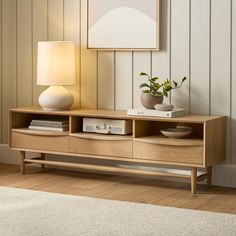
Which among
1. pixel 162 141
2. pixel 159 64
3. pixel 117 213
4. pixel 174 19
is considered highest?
pixel 174 19

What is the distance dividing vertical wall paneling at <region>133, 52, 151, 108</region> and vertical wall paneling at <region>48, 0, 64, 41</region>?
2.35ft

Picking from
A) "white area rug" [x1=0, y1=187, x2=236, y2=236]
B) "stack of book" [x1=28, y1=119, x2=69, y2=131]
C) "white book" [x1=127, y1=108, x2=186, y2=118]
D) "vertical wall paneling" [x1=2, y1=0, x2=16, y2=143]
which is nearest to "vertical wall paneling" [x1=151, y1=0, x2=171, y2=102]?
"white book" [x1=127, y1=108, x2=186, y2=118]

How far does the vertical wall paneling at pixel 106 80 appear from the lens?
5.12 m

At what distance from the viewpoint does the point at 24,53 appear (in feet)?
18.1

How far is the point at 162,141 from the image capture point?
4527 mm

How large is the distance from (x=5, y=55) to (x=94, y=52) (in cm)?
88

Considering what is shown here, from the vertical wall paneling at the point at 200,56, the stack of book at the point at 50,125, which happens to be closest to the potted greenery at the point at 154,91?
the vertical wall paneling at the point at 200,56

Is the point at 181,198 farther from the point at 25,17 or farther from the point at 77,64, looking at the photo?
the point at 25,17

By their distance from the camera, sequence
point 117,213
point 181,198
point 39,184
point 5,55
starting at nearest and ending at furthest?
1. point 117,213
2. point 181,198
3. point 39,184
4. point 5,55

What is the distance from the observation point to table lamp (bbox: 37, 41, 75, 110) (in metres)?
5.01

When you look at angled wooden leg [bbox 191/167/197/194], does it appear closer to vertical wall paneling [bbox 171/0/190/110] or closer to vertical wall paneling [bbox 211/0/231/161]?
vertical wall paneling [bbox 211/0/231/161]

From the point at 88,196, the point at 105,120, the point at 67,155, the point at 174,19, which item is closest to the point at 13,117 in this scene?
the point at 67,155

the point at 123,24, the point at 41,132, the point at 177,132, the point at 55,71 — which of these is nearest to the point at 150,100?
the point at 177,132

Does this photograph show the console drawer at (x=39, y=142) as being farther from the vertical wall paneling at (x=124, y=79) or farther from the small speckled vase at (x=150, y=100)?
the small speckled vase at (x=150, y=100)
